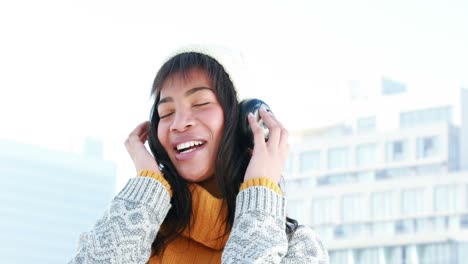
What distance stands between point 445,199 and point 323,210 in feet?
15.0

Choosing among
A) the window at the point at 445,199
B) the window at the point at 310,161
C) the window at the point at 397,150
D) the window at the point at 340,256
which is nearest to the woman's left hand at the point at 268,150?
the window at the point at 445,199

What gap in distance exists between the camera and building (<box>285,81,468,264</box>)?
41.0m

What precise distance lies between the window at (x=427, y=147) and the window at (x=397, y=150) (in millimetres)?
618

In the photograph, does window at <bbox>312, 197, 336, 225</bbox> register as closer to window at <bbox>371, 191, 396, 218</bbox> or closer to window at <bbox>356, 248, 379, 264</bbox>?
window at <bbox>371, 191, 396, 218</bbox>

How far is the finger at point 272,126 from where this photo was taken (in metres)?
1.82

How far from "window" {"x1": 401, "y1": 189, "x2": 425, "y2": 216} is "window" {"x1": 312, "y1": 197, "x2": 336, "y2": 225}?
2629 mm

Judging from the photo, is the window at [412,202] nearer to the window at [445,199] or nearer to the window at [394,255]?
the window at [445,199]

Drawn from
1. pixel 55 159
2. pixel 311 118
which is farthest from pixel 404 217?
pixel 55 159

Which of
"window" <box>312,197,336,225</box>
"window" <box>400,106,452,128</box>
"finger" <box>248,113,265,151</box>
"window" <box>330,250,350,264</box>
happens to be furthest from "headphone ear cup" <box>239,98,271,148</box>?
"window" <box>400,106,452,128</box>

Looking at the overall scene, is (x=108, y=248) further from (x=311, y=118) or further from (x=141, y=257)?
(x=311, y=118)

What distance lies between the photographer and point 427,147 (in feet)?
137

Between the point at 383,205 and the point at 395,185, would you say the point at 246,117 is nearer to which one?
the point at 383,205

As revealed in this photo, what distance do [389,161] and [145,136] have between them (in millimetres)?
41274

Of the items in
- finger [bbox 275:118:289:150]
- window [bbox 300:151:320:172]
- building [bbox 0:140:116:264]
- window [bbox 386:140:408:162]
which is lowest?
finger [bbox 275:118:289:150]
